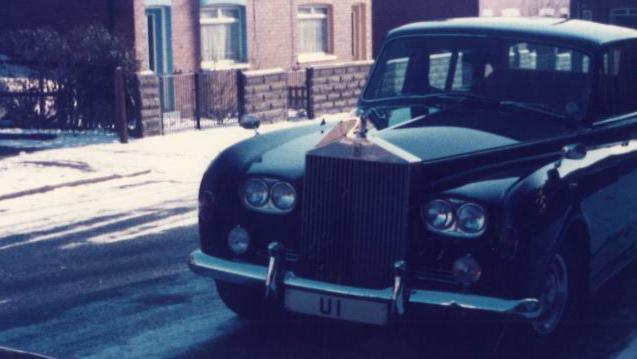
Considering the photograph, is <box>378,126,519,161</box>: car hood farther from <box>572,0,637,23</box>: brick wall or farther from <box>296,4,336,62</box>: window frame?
<box>572,0,637,23</box>: brick wall

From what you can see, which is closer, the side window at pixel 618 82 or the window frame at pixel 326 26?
the side window at pixel 618 82

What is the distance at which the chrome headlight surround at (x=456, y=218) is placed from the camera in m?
6.29

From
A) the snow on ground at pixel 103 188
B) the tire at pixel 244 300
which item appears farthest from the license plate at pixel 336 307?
the snow on ground at pixel 103 188

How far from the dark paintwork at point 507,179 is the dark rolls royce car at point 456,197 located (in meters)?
0.01

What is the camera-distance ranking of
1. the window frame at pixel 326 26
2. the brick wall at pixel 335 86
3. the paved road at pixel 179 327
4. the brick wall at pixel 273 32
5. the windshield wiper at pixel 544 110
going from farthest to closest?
the window frame at pixel 326 26
the brick wall at pixel 273 32
the brick wall at pixel 335 86
the windshield wiper at pixel 544 110
the paved road at pixel 179 327

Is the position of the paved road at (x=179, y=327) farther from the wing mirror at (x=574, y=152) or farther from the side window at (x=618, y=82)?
the side window at (x=618, y=82)

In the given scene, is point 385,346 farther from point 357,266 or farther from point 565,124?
point 565,124

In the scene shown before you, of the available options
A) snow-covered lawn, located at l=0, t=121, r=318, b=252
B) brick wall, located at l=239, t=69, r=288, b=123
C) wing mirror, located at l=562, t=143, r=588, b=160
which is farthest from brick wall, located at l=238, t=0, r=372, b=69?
wing mirror, located at l=562, t=143, r=588, b=160

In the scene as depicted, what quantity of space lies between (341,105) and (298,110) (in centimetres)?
117

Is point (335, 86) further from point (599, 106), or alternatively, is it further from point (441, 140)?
point (441, 140)

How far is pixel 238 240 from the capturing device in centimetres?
700

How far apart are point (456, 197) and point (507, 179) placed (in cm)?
36

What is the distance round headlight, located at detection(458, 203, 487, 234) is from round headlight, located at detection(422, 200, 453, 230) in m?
0.06

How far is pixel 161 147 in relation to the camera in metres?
18.5
